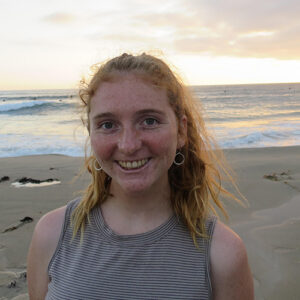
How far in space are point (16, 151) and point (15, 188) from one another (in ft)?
15.7

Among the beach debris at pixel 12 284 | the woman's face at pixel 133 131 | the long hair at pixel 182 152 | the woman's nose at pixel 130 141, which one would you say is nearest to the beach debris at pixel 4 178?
the beach debris at pixel 12 284

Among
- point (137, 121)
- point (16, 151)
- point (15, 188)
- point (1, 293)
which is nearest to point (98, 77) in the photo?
point (137, 121)

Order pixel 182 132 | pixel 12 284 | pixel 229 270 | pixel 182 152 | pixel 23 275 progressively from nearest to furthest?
1. pixel 229 270
2. pixel 182 132
3. pixel 182 152
4. pixel 12 284
5. pixel 23 275

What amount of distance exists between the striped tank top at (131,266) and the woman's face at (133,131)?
0.27 metres

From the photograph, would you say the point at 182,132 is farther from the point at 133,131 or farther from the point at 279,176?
the point at 279,176

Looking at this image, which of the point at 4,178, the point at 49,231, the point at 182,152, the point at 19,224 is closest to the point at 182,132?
the point at 182,152

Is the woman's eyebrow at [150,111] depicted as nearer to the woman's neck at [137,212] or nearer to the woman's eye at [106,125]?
the woman's eye at [106,125]

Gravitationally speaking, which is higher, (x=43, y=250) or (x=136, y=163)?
(x=136, y=163)

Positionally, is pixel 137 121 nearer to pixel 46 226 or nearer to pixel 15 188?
pixel 46 226

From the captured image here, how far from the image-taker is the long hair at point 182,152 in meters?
1.66

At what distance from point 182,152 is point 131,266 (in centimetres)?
77

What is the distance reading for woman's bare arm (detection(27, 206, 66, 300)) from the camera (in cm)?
170

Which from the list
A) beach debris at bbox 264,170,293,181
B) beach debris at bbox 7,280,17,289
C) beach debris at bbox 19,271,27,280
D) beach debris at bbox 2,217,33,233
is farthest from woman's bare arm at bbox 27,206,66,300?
beach debris at bbox 264,170,293,181

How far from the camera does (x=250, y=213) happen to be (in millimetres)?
5117
